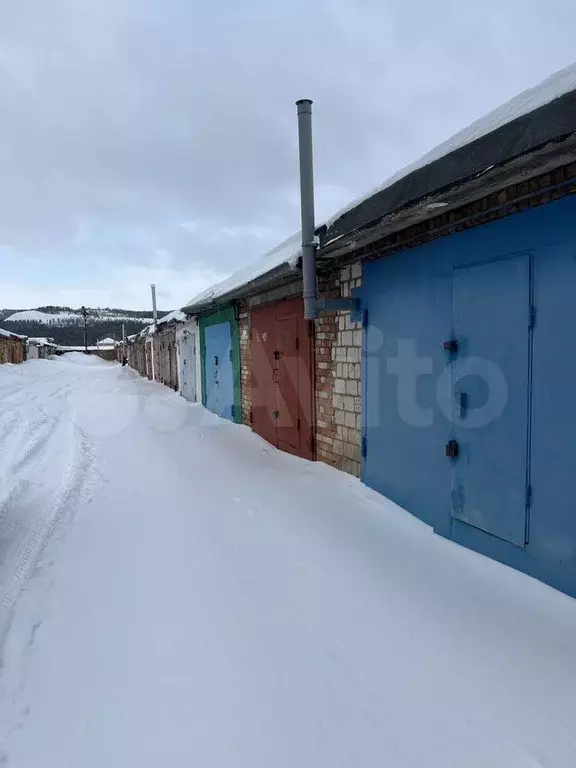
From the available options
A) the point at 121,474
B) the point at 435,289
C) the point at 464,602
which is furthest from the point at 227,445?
the point at 464,602

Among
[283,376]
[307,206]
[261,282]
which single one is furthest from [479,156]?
[283,376]

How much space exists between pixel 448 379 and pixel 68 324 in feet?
284

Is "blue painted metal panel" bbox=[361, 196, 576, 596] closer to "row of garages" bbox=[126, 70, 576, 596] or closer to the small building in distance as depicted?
"row of garages" bbox=[126, 70, 576, 596]

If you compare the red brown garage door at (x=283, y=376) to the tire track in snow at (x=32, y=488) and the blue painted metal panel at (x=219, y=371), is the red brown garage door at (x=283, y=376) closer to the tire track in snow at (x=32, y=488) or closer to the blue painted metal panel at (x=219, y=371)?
the blue painted metal panel at (x=219, y=371)

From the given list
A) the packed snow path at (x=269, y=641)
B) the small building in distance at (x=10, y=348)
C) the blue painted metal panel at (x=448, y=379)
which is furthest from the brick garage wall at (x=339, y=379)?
the small building in distance at (x=10, y=348)

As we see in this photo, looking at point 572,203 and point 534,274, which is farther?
point 534,274

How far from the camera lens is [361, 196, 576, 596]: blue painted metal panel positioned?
291 centimetres

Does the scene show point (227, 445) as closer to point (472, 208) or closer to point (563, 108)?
point (472, 208)

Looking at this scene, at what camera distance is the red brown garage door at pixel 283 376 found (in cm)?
670

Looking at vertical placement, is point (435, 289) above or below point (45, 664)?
→ above

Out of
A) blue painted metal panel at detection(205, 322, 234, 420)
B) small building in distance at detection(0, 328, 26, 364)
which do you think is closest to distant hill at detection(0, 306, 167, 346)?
small building in distance at detection(0, 328, 26, 364)

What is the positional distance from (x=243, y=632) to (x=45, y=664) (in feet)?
3.45

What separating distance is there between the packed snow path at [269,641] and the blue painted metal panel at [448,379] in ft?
0.82

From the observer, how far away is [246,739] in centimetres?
205
